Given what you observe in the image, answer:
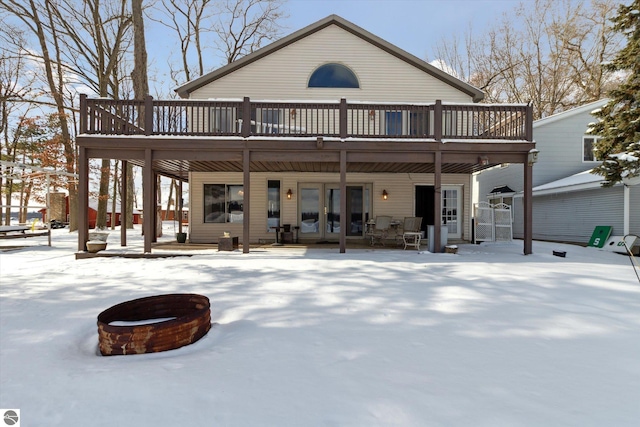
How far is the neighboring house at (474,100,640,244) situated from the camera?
11312 millimetres

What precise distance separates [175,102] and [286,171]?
4.42 m

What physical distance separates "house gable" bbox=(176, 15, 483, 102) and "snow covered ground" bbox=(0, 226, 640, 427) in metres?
8.03

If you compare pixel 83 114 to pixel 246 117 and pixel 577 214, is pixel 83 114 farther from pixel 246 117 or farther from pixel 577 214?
pixel 577 214

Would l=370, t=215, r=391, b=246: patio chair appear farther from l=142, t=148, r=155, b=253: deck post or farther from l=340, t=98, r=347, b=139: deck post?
l=142, t=148, r=155, b=253: deck post

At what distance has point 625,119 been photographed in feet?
32.2

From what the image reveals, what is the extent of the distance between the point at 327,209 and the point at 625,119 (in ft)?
30.7

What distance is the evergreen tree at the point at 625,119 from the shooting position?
9.52 meters

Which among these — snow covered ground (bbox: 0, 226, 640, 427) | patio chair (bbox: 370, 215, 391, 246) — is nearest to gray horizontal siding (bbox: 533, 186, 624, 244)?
snow covered ground (bbox: 0, 226, 640, 427)

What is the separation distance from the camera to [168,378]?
2.46m

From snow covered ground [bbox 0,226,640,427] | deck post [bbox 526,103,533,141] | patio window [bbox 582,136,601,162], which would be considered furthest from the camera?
patio window [bbox 582,136,601,162]

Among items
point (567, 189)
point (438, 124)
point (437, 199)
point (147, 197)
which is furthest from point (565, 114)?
point (147, 197)

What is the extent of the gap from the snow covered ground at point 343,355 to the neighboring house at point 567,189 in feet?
24.0

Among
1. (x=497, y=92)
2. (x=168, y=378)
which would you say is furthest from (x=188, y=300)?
(x=497, y=92)

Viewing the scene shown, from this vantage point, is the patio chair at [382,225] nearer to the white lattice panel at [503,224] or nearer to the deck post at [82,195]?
the white lattice panel at [503,224]
